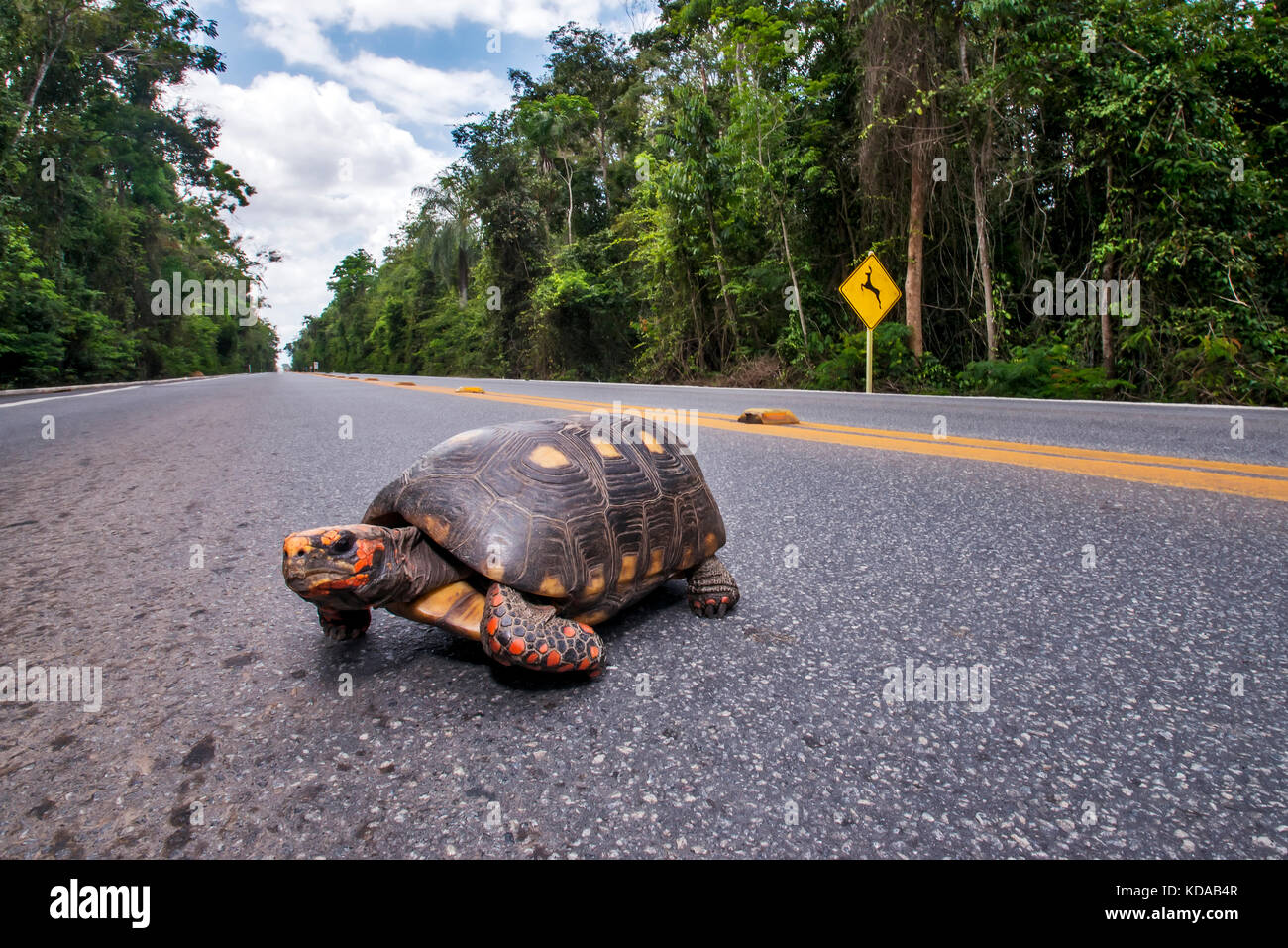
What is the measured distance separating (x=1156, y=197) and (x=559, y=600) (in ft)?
45.2

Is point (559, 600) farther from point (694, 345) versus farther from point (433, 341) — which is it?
point (433, 341)

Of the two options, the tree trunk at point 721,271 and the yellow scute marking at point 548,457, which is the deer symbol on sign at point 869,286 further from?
the yellow scute marking at point 548,457

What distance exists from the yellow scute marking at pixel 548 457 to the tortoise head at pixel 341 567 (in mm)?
421

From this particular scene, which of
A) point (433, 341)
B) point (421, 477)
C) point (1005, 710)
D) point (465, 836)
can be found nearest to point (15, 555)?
point (421, 477)

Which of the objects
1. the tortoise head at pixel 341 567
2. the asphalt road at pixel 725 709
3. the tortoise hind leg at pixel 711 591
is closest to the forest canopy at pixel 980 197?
the asphalt road at pixel 725 709

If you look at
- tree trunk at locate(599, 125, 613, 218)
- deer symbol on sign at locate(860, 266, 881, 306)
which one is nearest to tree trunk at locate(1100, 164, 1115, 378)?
deer symbol on sign at locate(860, 266, 881, 306)

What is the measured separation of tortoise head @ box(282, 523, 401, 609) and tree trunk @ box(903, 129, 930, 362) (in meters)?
14.6

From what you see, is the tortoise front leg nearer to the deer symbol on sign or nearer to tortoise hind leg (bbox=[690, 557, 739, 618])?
tortoise hind leg (bbox=[690, 557, 739, 618])

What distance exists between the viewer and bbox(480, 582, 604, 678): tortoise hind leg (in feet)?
4.18

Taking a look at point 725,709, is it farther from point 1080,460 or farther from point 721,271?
point 721,271

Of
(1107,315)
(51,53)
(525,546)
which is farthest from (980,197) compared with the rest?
(51,53)

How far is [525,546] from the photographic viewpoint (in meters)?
1.45

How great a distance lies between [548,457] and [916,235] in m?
15.1

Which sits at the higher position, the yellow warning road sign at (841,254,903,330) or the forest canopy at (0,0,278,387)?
the forest canopy at (0,0,278,387)
